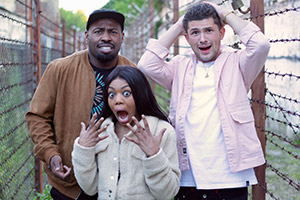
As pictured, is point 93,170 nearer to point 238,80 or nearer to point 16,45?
point 238,80

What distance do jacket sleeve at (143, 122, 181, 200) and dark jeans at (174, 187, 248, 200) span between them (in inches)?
11.8

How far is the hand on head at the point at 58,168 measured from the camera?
2.57 metres

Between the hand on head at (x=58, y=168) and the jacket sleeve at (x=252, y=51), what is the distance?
1285mm

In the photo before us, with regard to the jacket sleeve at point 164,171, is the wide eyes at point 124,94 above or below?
above

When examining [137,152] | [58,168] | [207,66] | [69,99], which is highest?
[207,66]

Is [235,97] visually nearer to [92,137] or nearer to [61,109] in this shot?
[92,137]

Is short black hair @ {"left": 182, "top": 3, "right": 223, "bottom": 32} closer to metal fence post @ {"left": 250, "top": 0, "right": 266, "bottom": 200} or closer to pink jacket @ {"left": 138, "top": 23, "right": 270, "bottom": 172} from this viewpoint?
pink jacket @ {"left": 138, "top": 23, "right": 270, "bottom": 172}

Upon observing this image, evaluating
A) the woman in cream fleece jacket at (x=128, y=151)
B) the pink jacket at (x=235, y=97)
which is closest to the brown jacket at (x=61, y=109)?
the woman in cream fleece jacket at (x=128, y=151)

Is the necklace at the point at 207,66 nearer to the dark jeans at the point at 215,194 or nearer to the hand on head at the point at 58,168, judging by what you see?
the dark jeans at the point at 215,194

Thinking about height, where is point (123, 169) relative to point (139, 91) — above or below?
below

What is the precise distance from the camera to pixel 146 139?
2.19m

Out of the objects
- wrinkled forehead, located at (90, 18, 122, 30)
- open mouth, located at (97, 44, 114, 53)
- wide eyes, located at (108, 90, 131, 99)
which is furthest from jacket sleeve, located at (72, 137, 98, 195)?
wrinkled forehead, located at (90, 18, 122, 30)

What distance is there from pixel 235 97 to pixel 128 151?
73 cm

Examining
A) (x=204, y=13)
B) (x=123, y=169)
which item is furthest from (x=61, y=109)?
(x=204, y=13)
